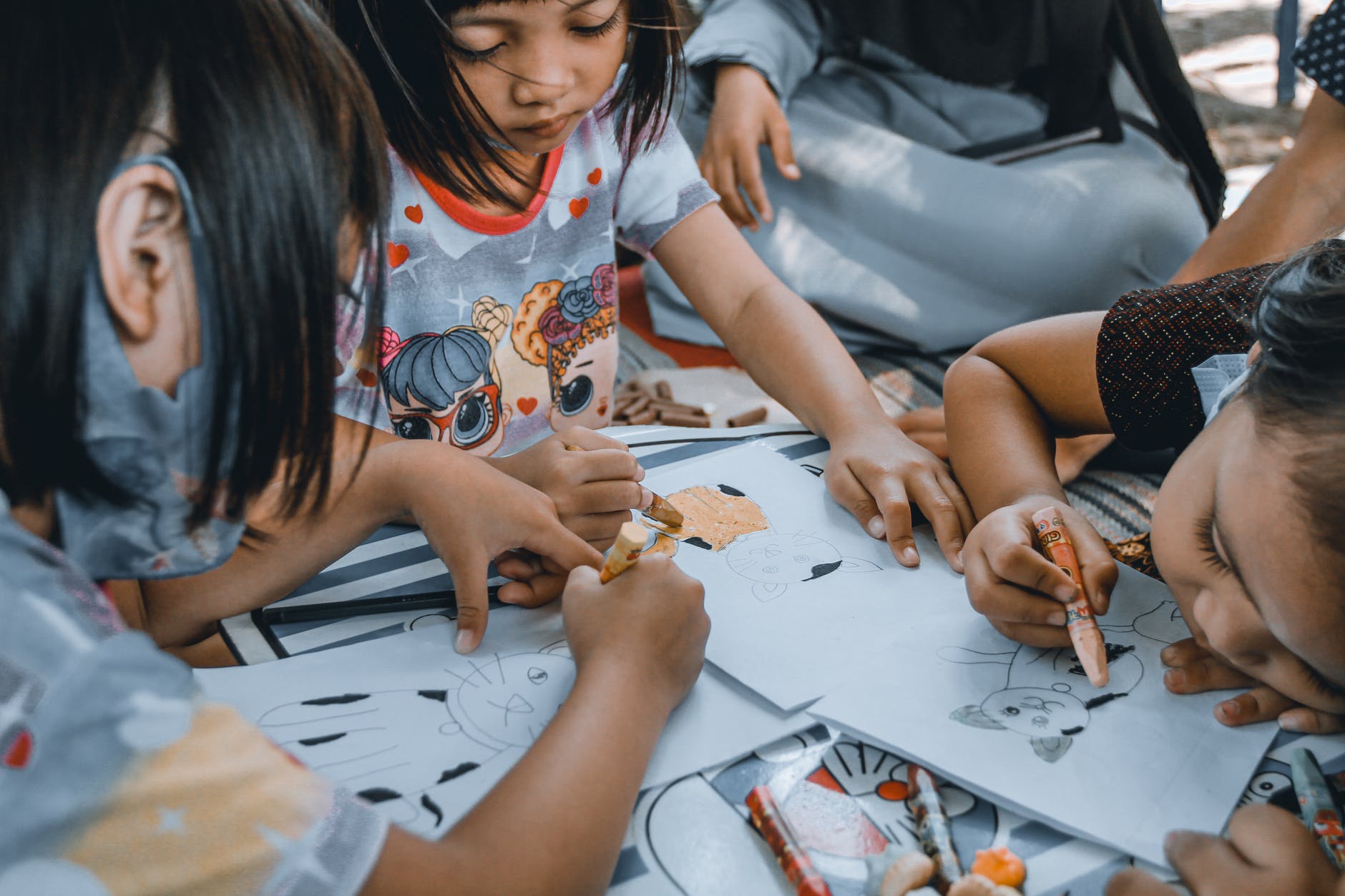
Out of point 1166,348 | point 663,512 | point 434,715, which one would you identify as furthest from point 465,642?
point 1166,348

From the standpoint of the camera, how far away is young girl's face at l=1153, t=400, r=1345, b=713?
0.43m

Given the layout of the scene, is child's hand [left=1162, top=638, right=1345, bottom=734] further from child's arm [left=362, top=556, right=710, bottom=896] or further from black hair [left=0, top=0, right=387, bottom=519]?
black hair [left=0, top=0, right=387, bottom=519]

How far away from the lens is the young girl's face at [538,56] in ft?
2.05

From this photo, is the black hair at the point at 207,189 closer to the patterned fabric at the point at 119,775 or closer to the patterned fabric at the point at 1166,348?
the patterned fabric at the point at 119,775

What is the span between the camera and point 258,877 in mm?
330

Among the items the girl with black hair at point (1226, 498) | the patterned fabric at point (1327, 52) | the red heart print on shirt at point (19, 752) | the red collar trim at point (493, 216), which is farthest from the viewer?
the patterned fabric at point (1327, 52)

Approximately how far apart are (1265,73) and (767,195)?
226cm

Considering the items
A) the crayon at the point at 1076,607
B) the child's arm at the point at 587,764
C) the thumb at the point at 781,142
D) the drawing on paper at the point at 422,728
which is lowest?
the crayon at the point at 1076,607

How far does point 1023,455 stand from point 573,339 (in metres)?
0.40

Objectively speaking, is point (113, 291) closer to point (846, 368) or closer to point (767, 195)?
point (846, 368)

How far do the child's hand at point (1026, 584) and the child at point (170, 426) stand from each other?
225mm

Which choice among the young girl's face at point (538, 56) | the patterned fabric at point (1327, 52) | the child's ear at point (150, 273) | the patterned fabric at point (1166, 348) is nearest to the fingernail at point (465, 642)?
the child's ear at point (150, 273)

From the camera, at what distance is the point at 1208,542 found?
490 mm

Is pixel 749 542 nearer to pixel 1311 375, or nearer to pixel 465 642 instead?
pixel 465 642
